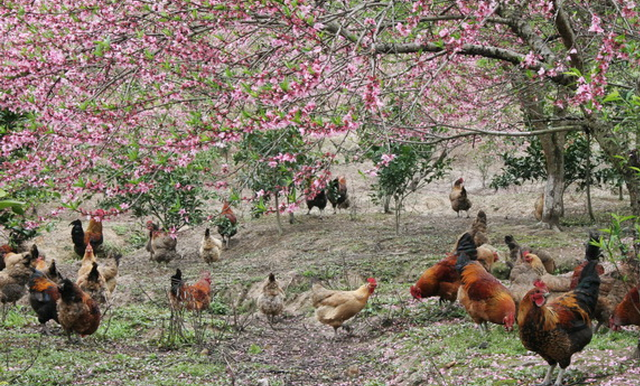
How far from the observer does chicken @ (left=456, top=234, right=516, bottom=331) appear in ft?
21.7

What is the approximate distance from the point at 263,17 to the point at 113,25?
179 centimetres

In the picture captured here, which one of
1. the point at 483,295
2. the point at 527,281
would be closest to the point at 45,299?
the point at 483,295

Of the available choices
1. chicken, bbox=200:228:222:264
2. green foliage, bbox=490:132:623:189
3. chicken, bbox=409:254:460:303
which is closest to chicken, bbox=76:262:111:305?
chicken, bbox=409:254:460:303

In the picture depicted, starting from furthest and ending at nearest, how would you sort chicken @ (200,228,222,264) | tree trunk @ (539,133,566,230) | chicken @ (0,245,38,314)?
chicken @ (200,228,222,264), tree trunk @ (539,133,566,230), chicken @ (0,245,38,314)

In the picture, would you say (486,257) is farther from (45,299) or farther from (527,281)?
(45,299)

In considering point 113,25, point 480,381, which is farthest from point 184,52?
point 480,381

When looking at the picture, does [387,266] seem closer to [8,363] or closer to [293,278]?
[293,278]

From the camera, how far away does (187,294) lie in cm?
940

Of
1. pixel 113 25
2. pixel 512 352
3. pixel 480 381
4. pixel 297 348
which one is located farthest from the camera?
pixel 297 348

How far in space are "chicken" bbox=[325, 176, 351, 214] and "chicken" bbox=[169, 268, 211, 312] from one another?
9.93 m

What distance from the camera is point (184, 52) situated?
23.6ft

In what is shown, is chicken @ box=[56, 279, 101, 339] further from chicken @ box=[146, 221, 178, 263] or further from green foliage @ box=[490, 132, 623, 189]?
green foliage @ box=[490, 132, 623, 189]

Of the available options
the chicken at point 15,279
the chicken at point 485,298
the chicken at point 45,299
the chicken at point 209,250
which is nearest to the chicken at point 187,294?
the chicken at point 45,299

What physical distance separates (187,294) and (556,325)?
5.98 meters
